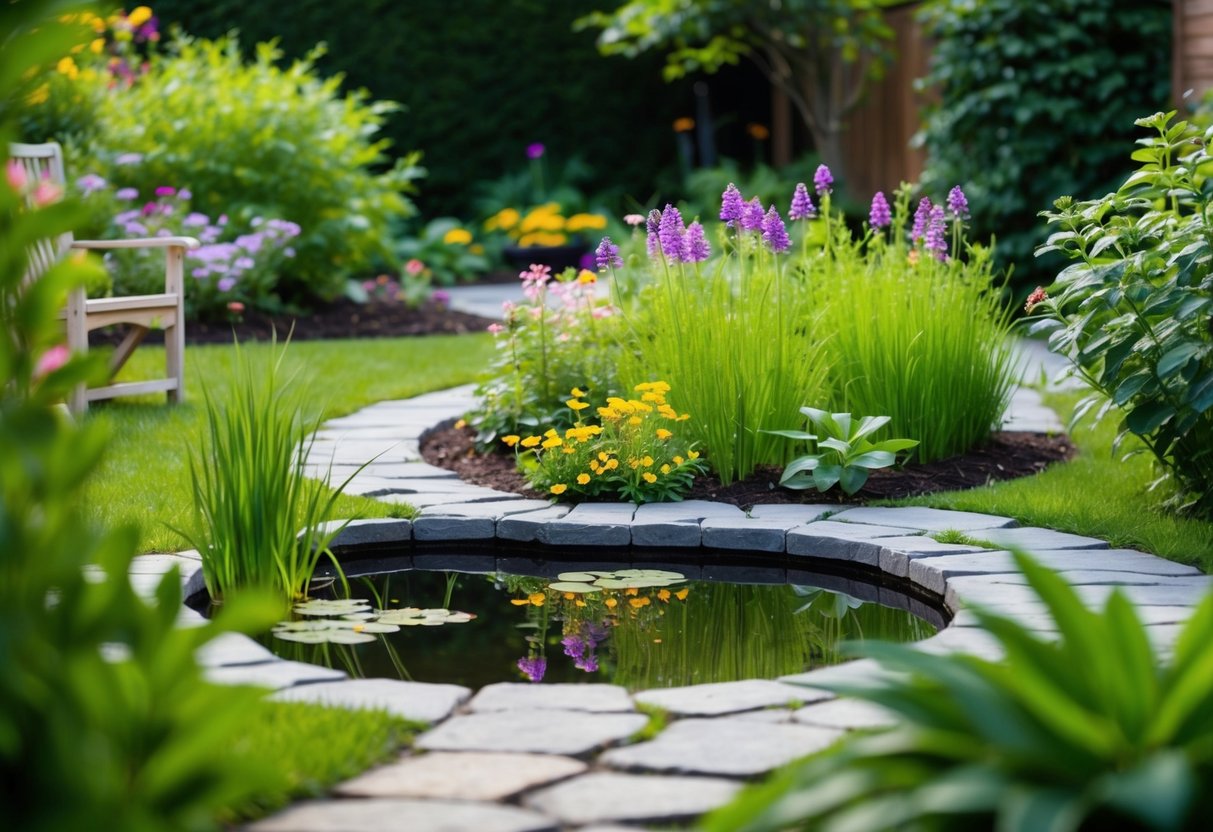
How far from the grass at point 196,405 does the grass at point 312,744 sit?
542 millimetres

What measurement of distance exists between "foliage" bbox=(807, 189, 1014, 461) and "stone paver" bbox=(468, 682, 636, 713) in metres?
2.12

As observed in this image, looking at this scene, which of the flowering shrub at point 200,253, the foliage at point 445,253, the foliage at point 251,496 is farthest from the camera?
the foliage at point 445,253

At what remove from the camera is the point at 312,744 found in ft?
7.38

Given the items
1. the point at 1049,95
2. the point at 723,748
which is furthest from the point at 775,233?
the point at 1049,95

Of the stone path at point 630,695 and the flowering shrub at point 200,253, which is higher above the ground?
the flowering shrub at point 200,253

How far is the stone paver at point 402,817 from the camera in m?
2.00

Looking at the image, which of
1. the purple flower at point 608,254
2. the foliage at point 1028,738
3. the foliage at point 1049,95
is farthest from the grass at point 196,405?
the foliage at point 1049,95

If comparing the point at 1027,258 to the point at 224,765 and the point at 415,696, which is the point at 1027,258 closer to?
the point at 415,696

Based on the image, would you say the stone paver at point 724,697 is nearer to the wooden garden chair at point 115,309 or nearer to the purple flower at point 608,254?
the purple flower at point 608,254

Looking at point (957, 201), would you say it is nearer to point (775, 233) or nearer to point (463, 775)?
point (775, 233)

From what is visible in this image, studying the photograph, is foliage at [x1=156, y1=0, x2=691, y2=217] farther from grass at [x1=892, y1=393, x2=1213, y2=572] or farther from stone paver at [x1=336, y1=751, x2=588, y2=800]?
stone paver at [x1=336, y1=751, x2=588, y2=800]

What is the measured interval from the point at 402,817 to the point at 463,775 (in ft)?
0.67

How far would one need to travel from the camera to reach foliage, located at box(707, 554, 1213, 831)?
1.60 m

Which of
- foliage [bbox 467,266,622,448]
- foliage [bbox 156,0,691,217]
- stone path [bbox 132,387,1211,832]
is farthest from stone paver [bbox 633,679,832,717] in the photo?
foliage [bbox 156,0,691,217]
